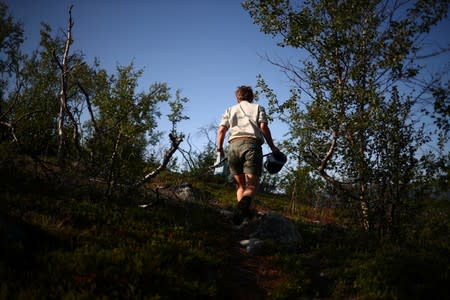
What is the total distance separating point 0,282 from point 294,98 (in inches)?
381

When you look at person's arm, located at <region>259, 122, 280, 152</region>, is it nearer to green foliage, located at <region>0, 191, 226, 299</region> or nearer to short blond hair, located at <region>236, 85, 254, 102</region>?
short blond hair, located at <region>236, 85, 254, 102</region>

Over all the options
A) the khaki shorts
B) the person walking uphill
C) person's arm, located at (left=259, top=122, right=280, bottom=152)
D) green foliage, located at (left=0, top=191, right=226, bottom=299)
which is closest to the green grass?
green foliage, located at (left=0, top=191, right=226, bottom=299)

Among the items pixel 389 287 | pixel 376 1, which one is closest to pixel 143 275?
pixel 389 287

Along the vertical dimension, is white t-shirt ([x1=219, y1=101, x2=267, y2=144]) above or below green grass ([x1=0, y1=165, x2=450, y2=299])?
above

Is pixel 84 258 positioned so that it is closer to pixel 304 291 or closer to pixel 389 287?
pixel 304 291

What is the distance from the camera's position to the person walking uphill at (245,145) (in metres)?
7.11

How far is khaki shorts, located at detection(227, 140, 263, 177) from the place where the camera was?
713 centimetres

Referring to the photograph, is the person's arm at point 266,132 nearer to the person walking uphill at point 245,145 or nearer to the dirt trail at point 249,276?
the person walking uphill at point 245,145

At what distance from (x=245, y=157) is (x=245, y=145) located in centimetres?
30

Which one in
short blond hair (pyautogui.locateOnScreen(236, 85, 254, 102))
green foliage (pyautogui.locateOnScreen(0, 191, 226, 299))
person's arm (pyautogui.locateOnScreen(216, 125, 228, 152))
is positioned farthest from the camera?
short blond hair (pyautogui.locateOnScreen(236, 85, 254, 102))

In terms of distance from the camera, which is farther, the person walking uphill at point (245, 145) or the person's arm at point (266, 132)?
the person's arm at point (266, 132)

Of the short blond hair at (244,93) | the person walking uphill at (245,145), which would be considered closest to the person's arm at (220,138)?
the person walking uphill at (245,145)

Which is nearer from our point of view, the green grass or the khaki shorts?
the green grass

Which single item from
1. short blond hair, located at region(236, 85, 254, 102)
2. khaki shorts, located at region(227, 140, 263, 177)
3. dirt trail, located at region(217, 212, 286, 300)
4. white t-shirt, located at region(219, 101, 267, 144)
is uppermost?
short blond hair, located at region(236, 85, 254, 102)
